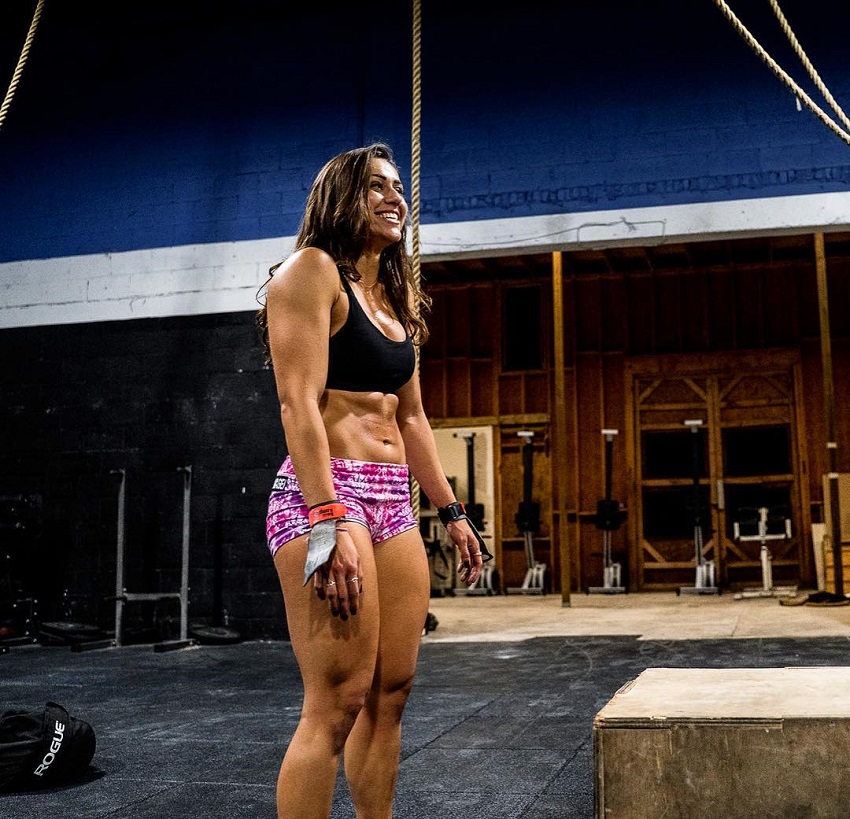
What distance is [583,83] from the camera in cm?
604

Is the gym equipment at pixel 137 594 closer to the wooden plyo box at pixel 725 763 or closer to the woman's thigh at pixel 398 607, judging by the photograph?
the woman's thigh at pixel 398 607

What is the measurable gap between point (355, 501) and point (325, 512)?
0.32 ft

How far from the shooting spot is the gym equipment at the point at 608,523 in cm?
1113

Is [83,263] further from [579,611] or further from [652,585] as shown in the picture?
[652,585]

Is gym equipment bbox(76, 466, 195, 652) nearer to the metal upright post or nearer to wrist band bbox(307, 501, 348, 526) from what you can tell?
the metal upright post

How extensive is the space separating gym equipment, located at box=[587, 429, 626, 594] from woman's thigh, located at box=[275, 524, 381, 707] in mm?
9806

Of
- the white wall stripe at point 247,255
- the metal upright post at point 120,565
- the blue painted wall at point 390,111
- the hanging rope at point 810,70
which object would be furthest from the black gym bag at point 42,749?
the blue painted wall at point 390,111

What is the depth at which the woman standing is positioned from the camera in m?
1.52

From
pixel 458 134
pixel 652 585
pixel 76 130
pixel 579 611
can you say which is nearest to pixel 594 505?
pixel 652 585

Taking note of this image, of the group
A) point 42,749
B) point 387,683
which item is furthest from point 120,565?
point 387,683

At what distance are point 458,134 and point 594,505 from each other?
6892 millimetres

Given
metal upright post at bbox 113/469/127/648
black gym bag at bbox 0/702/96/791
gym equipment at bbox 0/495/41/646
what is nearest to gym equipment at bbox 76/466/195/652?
metal upright post at bbox 113/469/127/648

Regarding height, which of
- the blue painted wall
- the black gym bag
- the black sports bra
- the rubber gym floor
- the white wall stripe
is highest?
the blue painted wall

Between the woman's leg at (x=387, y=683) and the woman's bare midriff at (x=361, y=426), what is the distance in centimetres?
15
